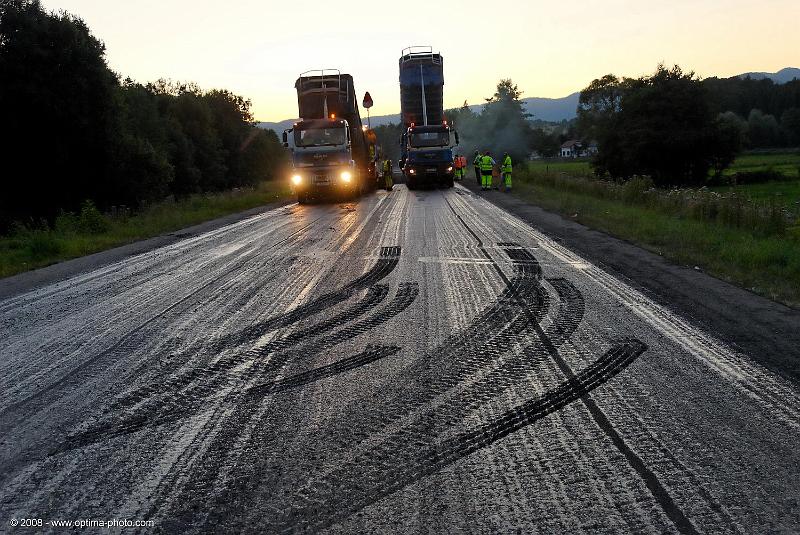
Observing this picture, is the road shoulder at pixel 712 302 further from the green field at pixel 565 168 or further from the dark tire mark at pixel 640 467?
the green field at pixel 565 168

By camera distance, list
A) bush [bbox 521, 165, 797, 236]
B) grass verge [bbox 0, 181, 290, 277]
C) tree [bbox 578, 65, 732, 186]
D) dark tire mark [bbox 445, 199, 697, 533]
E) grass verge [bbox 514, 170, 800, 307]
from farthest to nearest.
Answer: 1. tree [bbox 578, 65, 732, 186]
2. bush [bbox 521, 165, 797, 236]
3. grass verge [bbox 0, 181, 290, 277]
4. grass verge [bbox 514, 170, 800, 307]
5. dark tire mark [bbox 445, 199, 697, 533]

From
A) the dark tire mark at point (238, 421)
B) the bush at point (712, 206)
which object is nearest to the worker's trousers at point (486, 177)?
the bush at point (712, 206)

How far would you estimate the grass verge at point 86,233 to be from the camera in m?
13.3

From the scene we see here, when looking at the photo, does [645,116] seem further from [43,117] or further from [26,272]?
[26,272]

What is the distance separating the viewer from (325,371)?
5168 millimetres

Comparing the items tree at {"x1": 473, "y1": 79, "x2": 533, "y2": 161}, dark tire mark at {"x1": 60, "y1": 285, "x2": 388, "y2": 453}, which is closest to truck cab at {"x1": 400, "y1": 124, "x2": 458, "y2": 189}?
dark tire mark at {"x1": 60, "y1": 285, "x2": 388, "y2": 453}

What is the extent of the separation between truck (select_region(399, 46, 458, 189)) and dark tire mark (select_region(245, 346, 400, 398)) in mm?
26486

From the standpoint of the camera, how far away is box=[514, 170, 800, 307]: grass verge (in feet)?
29.9

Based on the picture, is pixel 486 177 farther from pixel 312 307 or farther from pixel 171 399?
pixel 171 399

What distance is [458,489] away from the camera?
10.8ft

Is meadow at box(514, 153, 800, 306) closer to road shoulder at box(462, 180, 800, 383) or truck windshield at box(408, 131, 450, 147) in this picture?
road shoulder at box(462, 180, 800, 383)

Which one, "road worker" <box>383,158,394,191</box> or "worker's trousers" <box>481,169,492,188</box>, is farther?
"road worker" <box>383,158,394,191</box>

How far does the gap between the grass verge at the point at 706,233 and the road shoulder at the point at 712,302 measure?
0.39 metres

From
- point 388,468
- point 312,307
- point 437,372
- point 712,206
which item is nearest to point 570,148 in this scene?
point 712,206
